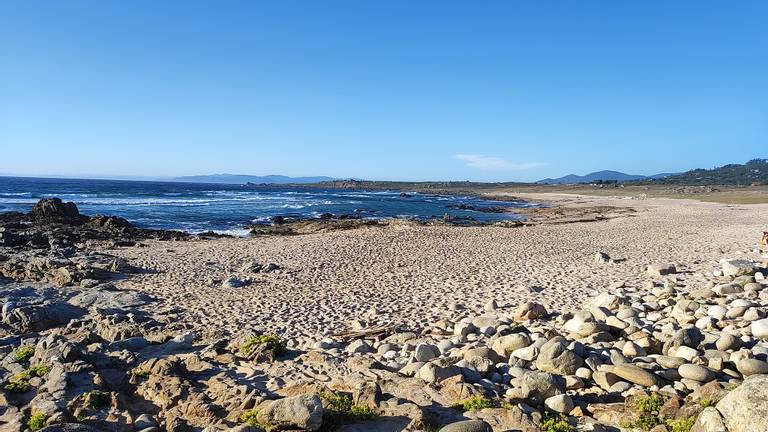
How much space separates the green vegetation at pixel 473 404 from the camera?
5020mm

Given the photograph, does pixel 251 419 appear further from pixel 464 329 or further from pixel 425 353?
pixel 464 329

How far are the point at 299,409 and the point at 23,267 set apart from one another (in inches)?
560

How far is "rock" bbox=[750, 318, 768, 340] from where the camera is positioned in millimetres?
6627

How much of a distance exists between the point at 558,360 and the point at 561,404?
3.51 ft

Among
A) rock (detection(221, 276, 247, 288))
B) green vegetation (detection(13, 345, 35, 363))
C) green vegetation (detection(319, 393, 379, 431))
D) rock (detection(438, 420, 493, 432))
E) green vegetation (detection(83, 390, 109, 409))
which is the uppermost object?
rock (detection(438, 420, 493, 432))

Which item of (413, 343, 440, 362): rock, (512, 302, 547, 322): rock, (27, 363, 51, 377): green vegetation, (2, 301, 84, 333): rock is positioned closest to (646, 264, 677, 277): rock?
(512, 302, 547, 322): rock

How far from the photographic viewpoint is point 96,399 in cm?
544

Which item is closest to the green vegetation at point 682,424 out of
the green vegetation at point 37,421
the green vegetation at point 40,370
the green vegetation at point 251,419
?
the green vegetation at point 251,419

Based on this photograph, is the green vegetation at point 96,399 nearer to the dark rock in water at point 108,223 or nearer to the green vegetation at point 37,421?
the green vegetation at point 37,421

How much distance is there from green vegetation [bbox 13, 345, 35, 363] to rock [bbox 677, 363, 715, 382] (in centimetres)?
943

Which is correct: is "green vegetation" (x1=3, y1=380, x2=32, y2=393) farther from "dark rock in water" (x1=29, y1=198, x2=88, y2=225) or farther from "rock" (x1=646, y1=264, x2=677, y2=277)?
"dark rock in water" (x1=29, y1=198, x2=88, y2=225)

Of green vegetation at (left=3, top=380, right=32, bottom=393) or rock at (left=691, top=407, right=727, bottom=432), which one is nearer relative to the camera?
rock at (left=691, top=407, right=727, bottom=432)

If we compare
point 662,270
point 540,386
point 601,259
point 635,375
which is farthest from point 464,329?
point 601,259

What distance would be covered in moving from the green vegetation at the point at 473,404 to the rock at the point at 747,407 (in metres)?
2.15
